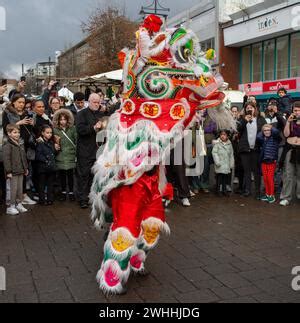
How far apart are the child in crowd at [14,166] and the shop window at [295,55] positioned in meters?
15.4

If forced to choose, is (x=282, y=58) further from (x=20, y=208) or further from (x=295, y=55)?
(x=20, y=208)

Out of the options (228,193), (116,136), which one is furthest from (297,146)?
(116,136)

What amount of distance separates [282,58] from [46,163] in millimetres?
15952

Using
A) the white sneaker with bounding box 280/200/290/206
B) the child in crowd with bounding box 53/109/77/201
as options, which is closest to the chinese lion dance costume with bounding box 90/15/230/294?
the child in crowd with bounding box 53/109/77/201

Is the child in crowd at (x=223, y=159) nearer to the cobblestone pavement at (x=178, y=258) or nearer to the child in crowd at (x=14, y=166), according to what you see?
the cobblestone pavement at (x=178, y=258)

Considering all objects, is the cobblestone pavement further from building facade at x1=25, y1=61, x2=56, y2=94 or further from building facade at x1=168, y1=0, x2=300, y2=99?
building facade at x1=168, y1=0, x2=300, y2=99

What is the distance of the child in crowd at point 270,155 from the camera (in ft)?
23.6

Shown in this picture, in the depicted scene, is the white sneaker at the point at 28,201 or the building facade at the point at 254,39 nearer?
the white sneaker at the point at 28,201

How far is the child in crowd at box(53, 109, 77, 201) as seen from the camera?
23.5 feet

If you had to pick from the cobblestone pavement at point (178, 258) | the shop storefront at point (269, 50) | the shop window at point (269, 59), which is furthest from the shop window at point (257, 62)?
the cobblestone pavement at point (178, 258)

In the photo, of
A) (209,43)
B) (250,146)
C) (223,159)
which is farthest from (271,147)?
(209,43)

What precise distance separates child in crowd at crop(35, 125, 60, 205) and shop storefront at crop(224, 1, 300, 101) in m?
13.6
